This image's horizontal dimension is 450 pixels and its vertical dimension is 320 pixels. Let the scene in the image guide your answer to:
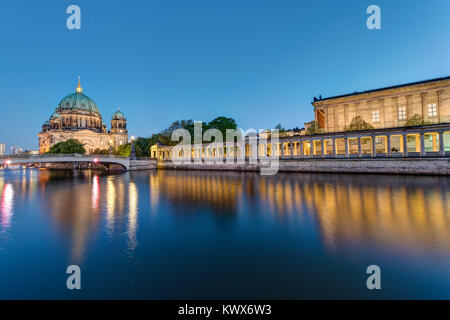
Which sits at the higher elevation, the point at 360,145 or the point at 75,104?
the point at 75,104

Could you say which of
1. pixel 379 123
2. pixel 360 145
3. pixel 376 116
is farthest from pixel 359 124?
pixel 360 145

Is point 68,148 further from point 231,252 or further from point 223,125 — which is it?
point 231,252

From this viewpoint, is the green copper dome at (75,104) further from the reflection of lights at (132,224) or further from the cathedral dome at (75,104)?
the reflection of lights at (132,224)

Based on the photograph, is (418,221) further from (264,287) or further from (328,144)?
(328,144)

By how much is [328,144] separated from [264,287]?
53.1 metres

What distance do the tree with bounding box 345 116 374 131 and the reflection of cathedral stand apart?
109 m

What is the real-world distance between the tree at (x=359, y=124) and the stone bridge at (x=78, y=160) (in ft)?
183

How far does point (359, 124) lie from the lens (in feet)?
159

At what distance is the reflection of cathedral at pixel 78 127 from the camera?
121 meters

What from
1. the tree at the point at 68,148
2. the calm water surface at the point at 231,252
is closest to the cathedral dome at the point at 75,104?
the tree at the point at 68,148

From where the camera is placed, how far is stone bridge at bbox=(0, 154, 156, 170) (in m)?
43.4

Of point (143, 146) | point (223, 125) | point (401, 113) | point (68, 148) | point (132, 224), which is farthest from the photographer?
point (143, 146)

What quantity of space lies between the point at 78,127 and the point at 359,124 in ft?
448
